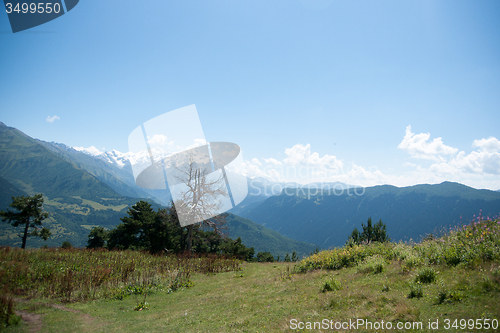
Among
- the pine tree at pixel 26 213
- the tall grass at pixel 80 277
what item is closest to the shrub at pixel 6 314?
the tall grass at pixel 80 277

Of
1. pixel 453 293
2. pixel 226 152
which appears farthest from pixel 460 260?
pixel 226 152

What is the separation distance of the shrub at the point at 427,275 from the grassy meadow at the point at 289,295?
0.03 metres

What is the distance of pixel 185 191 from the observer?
892 inches

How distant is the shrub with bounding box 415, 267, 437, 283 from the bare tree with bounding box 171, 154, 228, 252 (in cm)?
1739

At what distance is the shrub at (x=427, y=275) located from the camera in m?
6.71

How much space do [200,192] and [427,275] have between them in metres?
18.9

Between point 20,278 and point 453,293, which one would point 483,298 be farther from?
point 20,278

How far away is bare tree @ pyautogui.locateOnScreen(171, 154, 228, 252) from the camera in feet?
73.1

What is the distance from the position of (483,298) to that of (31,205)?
132ft

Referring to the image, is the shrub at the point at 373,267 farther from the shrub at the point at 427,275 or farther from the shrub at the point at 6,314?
the shrub at the point at 6,314

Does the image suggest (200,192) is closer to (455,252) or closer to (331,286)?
(331,286)

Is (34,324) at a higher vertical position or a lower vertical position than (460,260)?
lower

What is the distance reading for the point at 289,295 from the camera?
820cm

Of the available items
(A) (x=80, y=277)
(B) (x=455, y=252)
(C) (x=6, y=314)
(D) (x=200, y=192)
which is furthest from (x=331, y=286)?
(D) (x=200, y=192)
